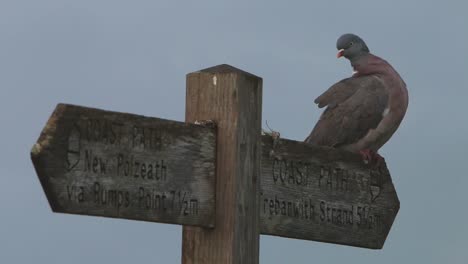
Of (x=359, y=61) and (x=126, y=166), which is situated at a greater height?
(x=359, y=61)

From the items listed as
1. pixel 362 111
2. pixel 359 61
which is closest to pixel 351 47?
pixel 359 61

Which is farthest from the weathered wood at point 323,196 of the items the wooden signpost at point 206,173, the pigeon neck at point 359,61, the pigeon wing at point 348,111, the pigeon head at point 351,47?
the pigeon head at point 351,47

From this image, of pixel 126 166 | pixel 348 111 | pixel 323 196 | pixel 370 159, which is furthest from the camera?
pixel 348 111

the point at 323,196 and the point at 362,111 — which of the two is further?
the point at 362,111

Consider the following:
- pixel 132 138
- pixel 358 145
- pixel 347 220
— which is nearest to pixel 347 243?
pixel 347 220

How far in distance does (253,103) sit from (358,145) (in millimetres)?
4475

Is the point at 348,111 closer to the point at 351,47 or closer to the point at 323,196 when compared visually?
the point at 351,47

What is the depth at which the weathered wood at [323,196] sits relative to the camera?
3920 mm

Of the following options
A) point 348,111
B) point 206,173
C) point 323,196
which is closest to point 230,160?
point 206,173

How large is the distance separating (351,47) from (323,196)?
551 centimetres

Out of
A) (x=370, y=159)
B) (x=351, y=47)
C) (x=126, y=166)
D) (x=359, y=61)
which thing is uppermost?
(x=351, y=47)

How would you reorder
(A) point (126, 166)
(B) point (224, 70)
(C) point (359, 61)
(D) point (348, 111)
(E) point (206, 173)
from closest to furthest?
(A) point (126, 166), (E) point (206, 173), (B) point (224, 70), (D) point (348, 111), (C) point (359, 61)

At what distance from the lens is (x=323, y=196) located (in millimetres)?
4184

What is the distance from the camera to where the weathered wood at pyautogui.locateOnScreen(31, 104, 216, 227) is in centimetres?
306
